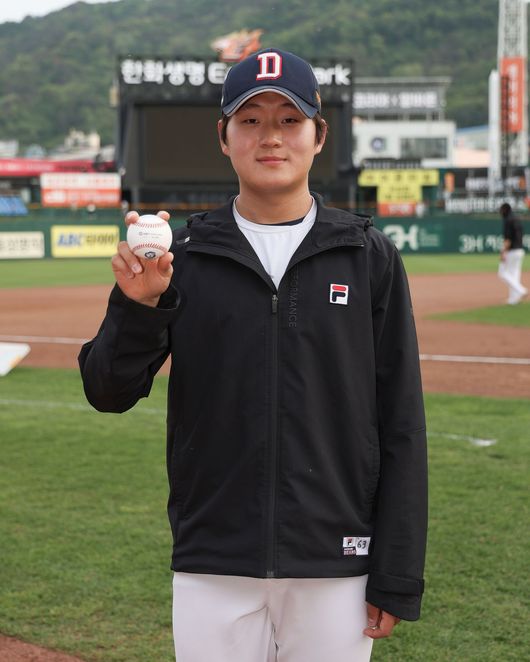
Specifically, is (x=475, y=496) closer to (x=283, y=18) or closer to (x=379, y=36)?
(x=283, y=18)

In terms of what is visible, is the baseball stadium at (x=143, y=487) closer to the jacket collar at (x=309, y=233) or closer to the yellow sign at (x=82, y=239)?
the jacket collar at (x=309, y=233)

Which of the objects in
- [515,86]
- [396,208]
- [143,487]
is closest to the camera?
[143,487]

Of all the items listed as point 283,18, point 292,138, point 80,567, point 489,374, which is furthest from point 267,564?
point 283,18

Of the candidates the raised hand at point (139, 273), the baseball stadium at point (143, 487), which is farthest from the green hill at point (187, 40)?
the raised hand at point (139, 273)

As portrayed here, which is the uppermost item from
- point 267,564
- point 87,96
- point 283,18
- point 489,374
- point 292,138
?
point 283,18

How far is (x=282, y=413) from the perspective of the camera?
7.68 feet

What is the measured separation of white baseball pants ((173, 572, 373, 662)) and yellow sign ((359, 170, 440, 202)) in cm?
4771

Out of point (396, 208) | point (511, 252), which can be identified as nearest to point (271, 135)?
point (511, 252)

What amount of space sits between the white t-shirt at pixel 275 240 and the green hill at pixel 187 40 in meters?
113

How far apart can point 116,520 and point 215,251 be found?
3878 mm

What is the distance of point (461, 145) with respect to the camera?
→ 129750 mm

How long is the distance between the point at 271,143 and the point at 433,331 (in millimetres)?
13143

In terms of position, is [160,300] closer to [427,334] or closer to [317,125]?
[317,125]

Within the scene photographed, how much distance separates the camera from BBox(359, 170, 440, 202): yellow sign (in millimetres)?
49250
